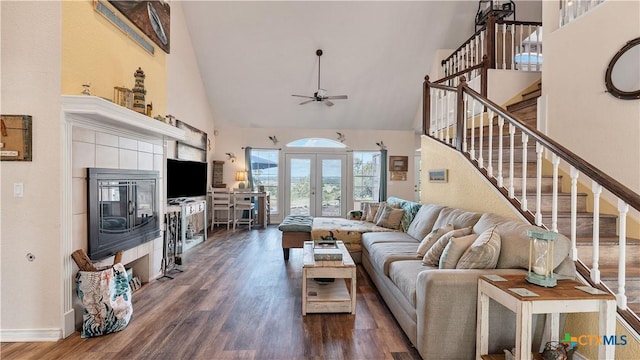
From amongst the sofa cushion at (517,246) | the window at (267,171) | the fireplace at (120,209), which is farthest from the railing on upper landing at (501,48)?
the window at (267,171)

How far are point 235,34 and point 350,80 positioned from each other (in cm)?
267

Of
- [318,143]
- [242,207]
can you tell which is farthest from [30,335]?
[318,143]

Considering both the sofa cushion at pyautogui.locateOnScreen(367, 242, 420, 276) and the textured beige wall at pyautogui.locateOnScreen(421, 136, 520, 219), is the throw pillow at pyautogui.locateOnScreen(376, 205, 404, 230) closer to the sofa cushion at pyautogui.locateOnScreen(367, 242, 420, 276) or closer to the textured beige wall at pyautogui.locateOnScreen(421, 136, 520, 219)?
the textured beige wall at pyautogui.locateOnScreen(421, 136, 520, 219)

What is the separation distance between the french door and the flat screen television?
2.44m

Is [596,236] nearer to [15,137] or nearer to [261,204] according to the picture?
[15,137]

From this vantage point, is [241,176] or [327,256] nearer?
[327,256]

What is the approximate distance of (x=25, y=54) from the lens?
2.33 meters

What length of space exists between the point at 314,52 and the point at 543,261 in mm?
5819

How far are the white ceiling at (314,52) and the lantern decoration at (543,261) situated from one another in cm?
536

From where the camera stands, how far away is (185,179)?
18.9 feet

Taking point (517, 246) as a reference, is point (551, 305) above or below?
below

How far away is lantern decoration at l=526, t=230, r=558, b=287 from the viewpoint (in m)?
1.75

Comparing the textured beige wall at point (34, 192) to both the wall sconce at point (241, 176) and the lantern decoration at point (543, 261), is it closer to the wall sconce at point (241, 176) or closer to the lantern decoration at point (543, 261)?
the lantern decoration at point (543, 261)

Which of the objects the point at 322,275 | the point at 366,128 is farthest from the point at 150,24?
the point at 366,128
